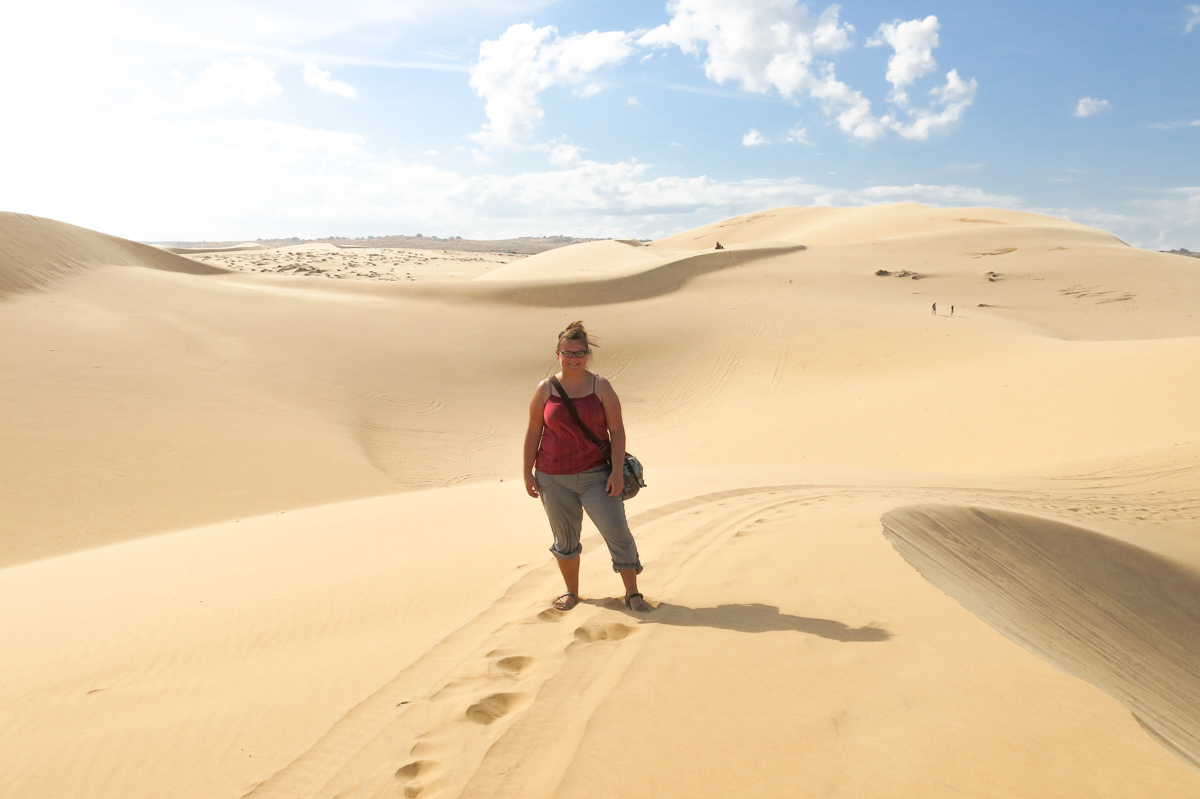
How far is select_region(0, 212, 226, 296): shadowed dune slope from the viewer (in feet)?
54.5

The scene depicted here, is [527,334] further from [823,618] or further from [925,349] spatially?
[823,618]

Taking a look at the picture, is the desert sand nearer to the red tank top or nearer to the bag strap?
the red tank top

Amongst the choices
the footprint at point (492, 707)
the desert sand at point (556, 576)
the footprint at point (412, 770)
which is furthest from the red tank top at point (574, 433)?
the footprint at point (412, 770)

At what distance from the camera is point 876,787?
8.08ft

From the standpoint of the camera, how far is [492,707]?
307 cm

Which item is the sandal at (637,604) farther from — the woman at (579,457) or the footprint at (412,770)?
the footprint at (412,770)

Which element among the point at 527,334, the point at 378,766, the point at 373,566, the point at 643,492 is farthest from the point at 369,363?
the point at 378,766

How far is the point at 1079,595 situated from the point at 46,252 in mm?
22481

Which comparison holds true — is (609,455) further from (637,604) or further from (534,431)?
(637,604)

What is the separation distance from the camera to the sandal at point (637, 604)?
13.3 ft

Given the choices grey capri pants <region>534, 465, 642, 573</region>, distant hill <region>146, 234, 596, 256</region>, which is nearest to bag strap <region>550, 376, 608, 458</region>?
grey capri pants <region>534, 465, 642, 573</region>

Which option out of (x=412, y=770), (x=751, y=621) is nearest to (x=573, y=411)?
(x=751, y=621)

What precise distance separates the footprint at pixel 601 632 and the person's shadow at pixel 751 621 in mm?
149

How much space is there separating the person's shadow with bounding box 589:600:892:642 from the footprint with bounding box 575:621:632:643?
0.15 meters
